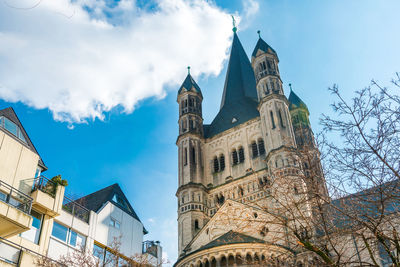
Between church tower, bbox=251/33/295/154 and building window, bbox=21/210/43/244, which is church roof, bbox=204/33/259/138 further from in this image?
building window, bbox=21/210/43/244

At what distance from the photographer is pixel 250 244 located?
2480 cm

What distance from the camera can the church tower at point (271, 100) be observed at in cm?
3909

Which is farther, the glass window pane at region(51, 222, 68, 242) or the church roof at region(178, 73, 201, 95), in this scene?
the church roof at region(178, 73, 201, 95)

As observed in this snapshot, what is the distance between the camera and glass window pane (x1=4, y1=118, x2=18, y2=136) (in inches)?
754

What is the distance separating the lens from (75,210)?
70.0ft

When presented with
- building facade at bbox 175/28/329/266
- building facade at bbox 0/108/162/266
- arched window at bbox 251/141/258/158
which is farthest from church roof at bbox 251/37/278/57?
building facade at bbox 0/108/162/266

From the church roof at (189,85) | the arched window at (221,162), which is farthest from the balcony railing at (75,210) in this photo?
the church roof at (189,85)

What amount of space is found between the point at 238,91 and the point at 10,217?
41172mm

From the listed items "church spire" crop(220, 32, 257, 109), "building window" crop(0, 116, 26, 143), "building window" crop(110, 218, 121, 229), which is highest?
"church spire" crop(220, 32, 257, 109)

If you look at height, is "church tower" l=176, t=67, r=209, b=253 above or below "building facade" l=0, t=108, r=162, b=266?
above

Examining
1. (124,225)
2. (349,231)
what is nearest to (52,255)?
(124,225)

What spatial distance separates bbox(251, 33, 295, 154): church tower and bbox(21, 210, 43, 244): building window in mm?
23581

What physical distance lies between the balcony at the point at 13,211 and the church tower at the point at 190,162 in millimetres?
21418

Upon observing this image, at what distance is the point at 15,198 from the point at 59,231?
3381 mm
